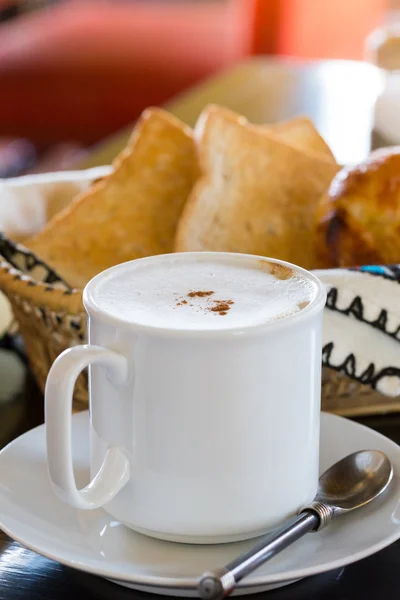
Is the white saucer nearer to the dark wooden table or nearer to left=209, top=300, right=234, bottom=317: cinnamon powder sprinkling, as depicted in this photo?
the dark wooden table

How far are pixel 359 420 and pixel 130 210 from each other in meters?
0.38

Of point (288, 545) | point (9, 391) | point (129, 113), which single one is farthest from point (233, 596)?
point (129, 113)

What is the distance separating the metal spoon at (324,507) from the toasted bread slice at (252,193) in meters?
0.34

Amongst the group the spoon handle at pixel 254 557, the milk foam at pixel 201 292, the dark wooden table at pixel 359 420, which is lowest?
the dark wooden table at pixel 359 420

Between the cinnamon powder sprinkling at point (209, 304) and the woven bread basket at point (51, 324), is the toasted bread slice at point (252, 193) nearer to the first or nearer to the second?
the woven bread basket at point (51, 324)

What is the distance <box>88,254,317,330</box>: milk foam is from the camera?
504 millimetres

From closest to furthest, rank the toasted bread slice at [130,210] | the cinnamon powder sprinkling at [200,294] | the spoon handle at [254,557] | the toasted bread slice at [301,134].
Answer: the spoon handle at [254,557] < the cinnamon powder sprinkling at [200,294] < the toasted bread slice at [130,210] < the toasted bread slice at [301,134]

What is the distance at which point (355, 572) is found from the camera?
54 cm

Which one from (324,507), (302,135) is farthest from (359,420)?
(302,135)

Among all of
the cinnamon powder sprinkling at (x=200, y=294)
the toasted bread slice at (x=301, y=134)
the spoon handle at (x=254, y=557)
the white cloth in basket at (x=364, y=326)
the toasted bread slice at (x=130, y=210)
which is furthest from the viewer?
the toasted bread slice at (x=301, y=134)

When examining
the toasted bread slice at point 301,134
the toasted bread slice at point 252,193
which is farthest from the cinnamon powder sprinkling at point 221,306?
the toasted bread slice at point 301,134

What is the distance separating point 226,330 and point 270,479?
0.10 metres

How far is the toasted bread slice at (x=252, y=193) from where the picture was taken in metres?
0.93

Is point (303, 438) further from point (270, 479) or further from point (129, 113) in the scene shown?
point (129, 113)
